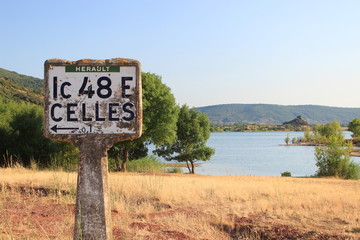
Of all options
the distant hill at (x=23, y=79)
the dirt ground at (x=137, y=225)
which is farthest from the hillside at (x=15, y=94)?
the dirt ground at (x=137, y=225)

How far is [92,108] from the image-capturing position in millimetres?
5207

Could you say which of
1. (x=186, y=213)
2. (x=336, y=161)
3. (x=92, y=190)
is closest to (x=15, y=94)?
(x=336, y=161)

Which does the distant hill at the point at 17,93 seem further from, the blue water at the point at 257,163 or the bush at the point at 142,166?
the bush at the point at 142,166

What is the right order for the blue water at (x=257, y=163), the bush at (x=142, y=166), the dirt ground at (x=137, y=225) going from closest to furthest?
1. the dirt ground at (x=137, y=225)
2. the bush at (x=142, y=166)
3. the blue water at (x=257, y=163)

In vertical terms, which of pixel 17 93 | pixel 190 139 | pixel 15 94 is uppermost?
pixel 17 93

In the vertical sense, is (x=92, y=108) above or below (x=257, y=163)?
above

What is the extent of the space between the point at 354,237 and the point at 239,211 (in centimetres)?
301

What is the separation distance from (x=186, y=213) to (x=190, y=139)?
25.9 meters

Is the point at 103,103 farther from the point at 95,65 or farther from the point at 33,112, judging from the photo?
the point at 33,112

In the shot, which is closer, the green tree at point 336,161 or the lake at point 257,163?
the green tree at point 336,161

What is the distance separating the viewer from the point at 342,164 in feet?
108

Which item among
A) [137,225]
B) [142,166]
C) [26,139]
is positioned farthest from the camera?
[142,166]

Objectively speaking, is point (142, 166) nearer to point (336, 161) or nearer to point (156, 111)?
point (156, 111)

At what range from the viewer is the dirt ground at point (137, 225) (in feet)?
21.8
